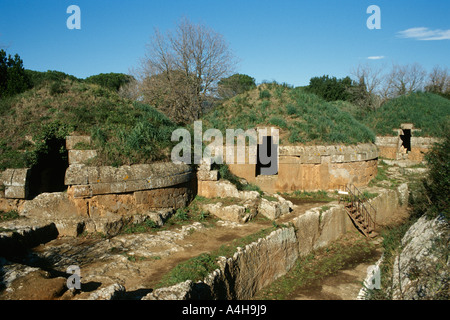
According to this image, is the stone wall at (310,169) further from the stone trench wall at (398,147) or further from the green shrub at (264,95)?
the stone trench wall at (398,147)

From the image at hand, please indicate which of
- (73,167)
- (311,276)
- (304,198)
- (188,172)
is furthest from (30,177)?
(304,198)

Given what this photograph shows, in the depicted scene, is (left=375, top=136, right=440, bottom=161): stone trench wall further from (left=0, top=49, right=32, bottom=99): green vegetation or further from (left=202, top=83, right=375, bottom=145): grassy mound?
(left=0, top=49, right=32, bottom=99): green vegetation

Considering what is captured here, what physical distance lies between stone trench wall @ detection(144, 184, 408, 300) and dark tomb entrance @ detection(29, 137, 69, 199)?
4.74 metres

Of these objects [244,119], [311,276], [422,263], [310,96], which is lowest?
[311,276]

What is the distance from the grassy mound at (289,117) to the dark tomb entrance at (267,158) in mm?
584

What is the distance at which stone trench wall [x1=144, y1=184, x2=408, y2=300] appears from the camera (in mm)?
4653

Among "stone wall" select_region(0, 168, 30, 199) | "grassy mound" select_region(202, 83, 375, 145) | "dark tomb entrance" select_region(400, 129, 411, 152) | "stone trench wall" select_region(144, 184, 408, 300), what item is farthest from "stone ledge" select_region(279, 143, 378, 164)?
"dark tomb entrance" select_region(400, 129, 411, 152)

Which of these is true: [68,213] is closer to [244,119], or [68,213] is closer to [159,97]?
[244,119]

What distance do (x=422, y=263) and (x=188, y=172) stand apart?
556cm

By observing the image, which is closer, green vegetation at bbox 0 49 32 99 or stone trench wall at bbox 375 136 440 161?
green vegetation at bbox 0 49 32 99

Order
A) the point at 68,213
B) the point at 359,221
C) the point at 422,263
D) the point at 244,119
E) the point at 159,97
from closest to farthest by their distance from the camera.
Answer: the point at 422,263 < the point at 68,213 < the point at 359,221 < the point at 244,119 < the point at 159,97

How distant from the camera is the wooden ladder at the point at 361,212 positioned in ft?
32.7

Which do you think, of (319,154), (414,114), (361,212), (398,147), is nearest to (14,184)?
(319,154)

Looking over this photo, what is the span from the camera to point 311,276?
25.0 feet
